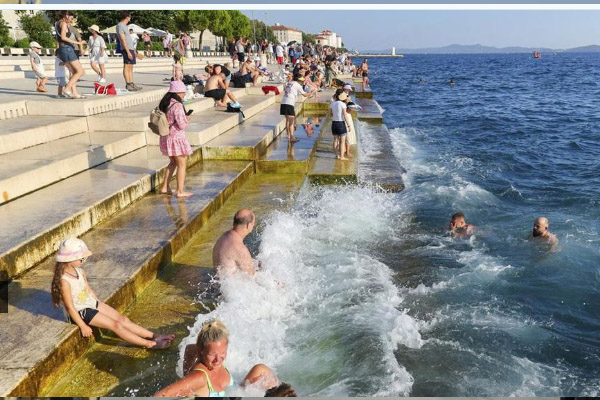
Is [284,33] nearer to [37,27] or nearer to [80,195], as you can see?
[37,27]

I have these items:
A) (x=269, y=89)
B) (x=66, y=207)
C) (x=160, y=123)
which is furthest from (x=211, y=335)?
(x=269, y=89)

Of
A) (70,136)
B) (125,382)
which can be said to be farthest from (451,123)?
(125,382)

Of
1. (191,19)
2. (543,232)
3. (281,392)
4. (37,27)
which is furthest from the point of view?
(191,19)

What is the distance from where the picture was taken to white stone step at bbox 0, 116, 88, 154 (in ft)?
24.9

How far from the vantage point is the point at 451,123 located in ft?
85.9

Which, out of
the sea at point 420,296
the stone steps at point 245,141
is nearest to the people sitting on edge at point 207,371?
the sea at point 420,296

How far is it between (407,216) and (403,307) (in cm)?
393

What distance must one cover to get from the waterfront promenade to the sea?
91 cm

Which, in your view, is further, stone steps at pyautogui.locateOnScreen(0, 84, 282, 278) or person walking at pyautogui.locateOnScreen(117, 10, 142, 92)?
person walking at pyautogui.locateOnScreen(117, 10, 142, 92)

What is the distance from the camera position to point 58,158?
7297 mm

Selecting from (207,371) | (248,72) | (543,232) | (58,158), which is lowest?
(543,232)

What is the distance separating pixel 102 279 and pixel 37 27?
4979 centimetres

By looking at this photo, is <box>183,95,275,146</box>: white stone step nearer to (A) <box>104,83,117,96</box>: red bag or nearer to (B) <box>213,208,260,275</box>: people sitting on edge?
(A) <box>104,83,117,96</box>: red bag

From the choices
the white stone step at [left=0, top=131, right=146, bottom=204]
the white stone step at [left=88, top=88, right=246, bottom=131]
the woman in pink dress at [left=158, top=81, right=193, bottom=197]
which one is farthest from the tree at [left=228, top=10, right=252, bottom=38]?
the woman in pink dress at [left=158, top=81, right=193, bottom=197]
